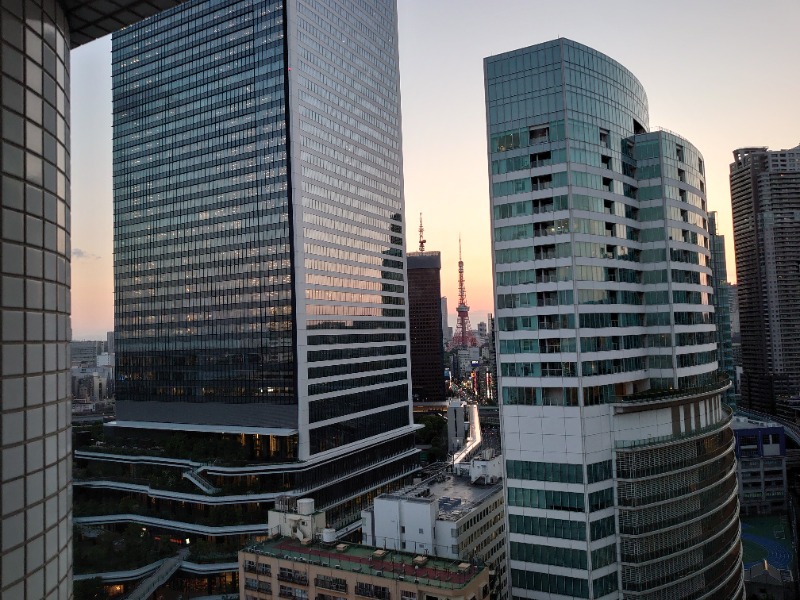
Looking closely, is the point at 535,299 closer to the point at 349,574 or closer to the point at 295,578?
the point at 349,574

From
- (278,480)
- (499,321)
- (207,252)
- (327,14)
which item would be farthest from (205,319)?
(499,321)

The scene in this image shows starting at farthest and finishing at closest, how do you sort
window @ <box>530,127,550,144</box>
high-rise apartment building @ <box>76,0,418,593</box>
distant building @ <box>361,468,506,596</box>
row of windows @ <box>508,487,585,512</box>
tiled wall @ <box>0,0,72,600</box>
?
high-rise apartment building @ <box>76,0,418,593</box>
distant building @ <box>361,468,506,596</box>
window @ <box>530,127,550,144</box>
row of windows @ <box>508,487,585,512</box>
tiled wall @ <box>0,0,72,600</box>

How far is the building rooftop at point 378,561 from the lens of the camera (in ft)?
189

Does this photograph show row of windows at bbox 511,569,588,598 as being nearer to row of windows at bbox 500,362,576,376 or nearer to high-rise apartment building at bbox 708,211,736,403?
row of windows at bbox 500,362,576,376

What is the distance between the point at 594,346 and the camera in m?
61.7

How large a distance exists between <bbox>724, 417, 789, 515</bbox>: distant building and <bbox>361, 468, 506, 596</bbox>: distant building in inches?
3534

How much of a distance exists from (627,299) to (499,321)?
46.5 feet

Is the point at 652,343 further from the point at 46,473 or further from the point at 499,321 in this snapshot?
the point at 46,473

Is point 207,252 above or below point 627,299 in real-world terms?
above

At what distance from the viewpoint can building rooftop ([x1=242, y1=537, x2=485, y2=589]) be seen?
57719 mm

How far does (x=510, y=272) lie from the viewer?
6391 centimetres

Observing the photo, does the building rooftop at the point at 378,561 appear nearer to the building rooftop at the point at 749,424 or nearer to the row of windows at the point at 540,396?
the row of windows at the point at 540,396

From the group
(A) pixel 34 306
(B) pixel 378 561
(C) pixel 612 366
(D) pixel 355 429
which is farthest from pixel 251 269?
(A) pixel 34 306

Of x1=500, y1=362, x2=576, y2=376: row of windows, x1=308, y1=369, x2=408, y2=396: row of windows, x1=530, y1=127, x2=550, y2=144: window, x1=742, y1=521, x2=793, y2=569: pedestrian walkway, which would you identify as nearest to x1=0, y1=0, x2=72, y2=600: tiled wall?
x1=500, y1=362, x2=576, y2=376: row of windows
